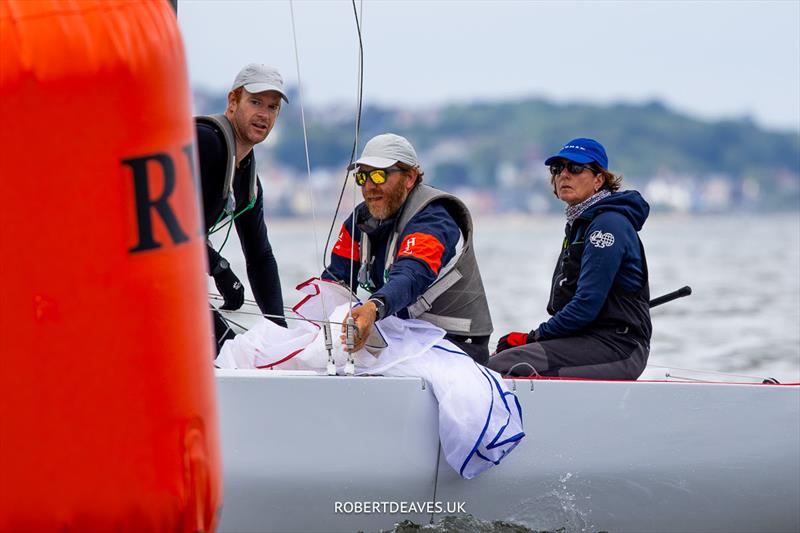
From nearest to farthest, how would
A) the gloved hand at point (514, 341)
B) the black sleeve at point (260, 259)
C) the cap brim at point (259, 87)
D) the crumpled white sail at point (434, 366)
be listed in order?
the crumpled white sail at point (434, 366) → the cap brim at point (259, 87) → the gloved hand at point (514, 341) → the black sleeve at point (260, 259)

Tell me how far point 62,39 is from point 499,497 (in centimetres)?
209

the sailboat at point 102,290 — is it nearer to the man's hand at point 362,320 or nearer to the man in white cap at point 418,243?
the man's hand at point 362,320

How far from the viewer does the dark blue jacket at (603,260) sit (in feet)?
12.5

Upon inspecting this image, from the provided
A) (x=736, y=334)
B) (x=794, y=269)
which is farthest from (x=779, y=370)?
(x=794, y=269)

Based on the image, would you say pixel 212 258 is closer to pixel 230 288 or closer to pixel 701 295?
pixel 230 288

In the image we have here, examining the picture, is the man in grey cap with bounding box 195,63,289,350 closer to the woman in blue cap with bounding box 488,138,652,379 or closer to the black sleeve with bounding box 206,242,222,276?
the black sleeve with bounding box 206,242,222,276

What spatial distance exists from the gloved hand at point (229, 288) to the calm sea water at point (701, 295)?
0.28m

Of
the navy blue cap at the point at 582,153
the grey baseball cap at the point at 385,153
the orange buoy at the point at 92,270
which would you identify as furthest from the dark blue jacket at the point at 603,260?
the orange buoy at the point at 92,270

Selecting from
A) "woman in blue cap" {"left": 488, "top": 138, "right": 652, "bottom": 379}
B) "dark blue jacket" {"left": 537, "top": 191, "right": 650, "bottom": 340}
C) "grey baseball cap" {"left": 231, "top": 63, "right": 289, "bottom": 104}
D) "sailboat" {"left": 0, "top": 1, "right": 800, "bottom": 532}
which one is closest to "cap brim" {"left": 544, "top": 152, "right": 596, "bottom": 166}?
"woman in blue cap" {"left": 488, "top": 138, "right": 652, "bottom": 379}

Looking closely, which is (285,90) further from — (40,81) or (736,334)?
(736,334)

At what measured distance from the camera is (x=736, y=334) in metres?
12.5

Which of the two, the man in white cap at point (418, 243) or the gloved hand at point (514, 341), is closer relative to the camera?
the man in white cap at point (418, 243)

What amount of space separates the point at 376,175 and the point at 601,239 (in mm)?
682

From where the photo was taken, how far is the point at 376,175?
369cm
